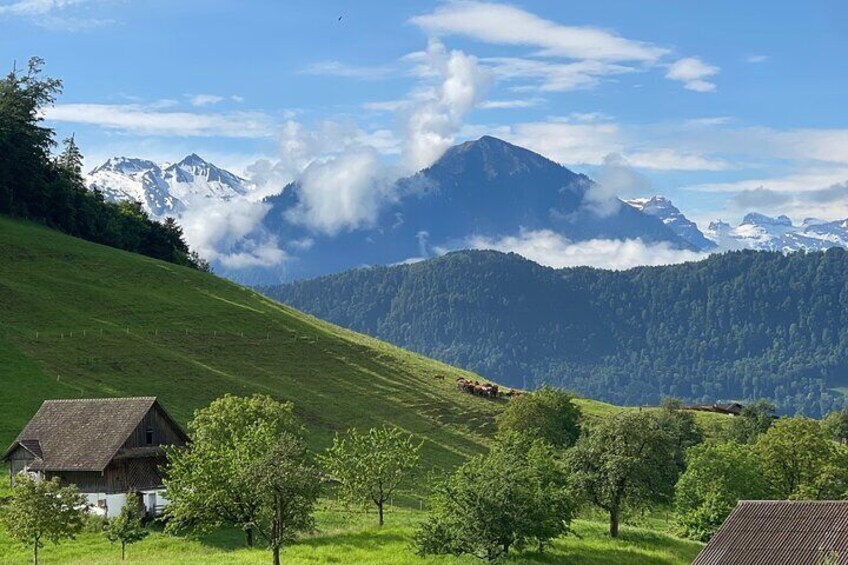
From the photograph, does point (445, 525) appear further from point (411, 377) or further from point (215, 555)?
point (411, 377)

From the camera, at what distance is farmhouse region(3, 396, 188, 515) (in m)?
75.4

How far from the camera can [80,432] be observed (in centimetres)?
Answer: 7900

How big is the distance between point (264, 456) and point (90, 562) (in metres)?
12.3

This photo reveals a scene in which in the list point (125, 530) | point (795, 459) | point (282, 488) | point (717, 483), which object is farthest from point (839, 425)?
point (282, 488)

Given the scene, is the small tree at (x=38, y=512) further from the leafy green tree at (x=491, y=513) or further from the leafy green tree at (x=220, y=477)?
the leafy green tree at (x=491, y=513)

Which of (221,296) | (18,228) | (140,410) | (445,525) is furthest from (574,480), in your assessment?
(18,228)

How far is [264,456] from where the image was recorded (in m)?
57.5

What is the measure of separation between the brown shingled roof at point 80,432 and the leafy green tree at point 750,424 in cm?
8311

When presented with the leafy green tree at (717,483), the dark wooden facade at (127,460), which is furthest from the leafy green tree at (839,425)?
the dark wooden facade at (127,460)

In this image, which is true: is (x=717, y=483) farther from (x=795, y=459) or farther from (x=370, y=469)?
(x=370, y=469)

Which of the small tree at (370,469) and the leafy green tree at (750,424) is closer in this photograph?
the small tree at (370,469)

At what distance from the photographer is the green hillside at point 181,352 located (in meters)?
108

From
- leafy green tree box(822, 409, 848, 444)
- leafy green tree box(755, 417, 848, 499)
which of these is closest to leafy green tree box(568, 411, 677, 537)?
leafy green tree box(755, 417, 848, 499)

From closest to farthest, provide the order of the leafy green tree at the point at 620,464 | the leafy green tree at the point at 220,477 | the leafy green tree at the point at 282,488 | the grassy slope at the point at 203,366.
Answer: the leafy green tree at the point at 282,488, the leafy green tree at the point at 220,477, the grassy slope at the point at 203,366, the leafy green tree at the point at 620,464
